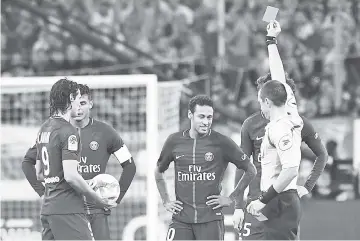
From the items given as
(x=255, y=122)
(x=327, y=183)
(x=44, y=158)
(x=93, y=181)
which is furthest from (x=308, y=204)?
(x=44, y=158)

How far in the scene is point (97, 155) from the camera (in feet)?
27.5

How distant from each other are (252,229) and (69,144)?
6.38 ft

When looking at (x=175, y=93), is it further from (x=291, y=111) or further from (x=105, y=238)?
(x=291, y=111)

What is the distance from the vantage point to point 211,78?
14.6 metres

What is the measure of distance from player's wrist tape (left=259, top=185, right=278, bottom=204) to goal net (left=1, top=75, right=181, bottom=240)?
3.01 m

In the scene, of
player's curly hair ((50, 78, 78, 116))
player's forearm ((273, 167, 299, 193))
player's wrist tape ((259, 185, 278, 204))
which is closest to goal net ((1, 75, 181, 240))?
player's curly hair ((50, 78, 78, 116))

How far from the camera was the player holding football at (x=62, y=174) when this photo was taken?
22.4 feet

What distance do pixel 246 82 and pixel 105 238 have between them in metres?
6.96

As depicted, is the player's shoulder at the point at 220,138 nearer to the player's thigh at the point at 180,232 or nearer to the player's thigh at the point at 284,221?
the player's thigh at the point at 180,232

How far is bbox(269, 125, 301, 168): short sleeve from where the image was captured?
669cm

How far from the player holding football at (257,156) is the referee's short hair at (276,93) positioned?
1.01m

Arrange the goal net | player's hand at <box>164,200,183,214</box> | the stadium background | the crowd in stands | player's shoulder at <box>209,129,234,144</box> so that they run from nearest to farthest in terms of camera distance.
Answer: player's hand at <box>164,200,183,214</box> → player's shoulder at <box>209,129,234,144</box> → the goal net → the stadium background → the crowd in stands

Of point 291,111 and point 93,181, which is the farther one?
point 93,181

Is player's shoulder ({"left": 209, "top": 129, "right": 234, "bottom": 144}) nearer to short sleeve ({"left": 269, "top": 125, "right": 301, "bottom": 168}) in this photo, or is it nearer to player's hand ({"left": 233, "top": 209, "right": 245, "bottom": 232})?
player's hand ({"left": 233, "top": 209, "right": 245, "bottom": 232})
